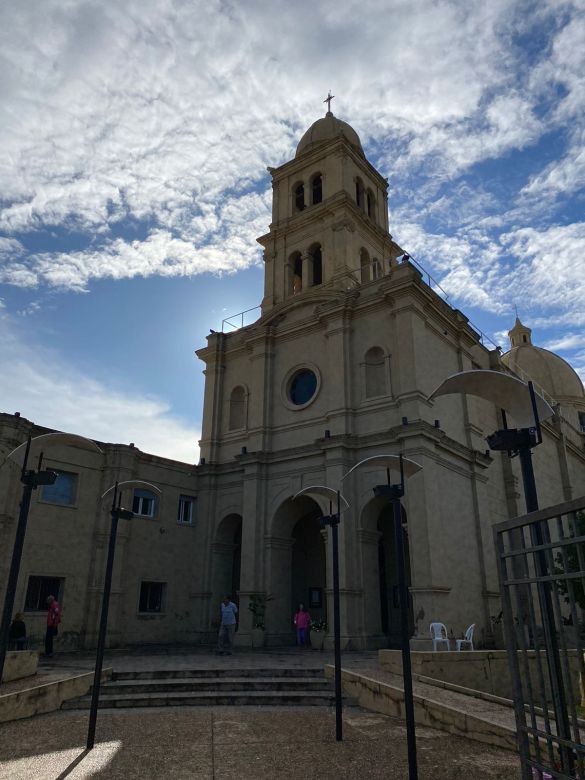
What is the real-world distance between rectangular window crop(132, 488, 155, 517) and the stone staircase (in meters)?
11.1

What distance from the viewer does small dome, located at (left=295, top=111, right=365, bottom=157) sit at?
106 feet

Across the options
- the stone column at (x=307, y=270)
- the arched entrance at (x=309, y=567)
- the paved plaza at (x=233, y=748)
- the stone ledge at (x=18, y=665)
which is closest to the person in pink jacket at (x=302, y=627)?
the arched entrance at (x=309, y=567)

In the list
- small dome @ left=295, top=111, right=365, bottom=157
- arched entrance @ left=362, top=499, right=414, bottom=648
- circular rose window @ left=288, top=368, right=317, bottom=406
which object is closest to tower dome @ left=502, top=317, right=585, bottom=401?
small dome @ left=295, top=111, right=365, bottom=157

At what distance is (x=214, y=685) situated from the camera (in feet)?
43.2

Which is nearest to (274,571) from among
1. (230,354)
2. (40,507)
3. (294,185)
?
(40,507)

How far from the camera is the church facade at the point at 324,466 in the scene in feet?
68.4

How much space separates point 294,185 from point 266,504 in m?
18.0

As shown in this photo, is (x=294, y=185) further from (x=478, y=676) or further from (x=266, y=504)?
(x=478, y=676)

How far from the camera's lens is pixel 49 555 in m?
20.7

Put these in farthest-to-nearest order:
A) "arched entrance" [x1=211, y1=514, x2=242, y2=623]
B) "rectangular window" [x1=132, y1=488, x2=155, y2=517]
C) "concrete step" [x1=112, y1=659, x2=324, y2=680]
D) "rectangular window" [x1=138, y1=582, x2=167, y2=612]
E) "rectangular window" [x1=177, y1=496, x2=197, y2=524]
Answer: "rectangular window" [x1=177, y1=496, x2=197, y2=524] → "arched entrance" [x1=211, y1=514, x2=242, y2=623] → "rectangular window" [x1=132, y1=488, x2=155, y2=517] → "rectangular window" [x1=138, y1=582, x2=167, y2=612] → "concrete step" [x1=112, y1=659, x2=324, y2=680]

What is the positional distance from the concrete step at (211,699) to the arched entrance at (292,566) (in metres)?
10.1

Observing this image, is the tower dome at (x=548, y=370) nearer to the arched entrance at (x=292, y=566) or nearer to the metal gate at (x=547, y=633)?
the arched entrance at (x=292, y=566)

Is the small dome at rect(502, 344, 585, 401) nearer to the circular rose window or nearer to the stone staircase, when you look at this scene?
the circular rose window

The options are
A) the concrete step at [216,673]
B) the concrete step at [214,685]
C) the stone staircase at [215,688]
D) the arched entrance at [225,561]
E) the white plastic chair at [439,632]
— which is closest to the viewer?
the stone staircase at [215,688]
